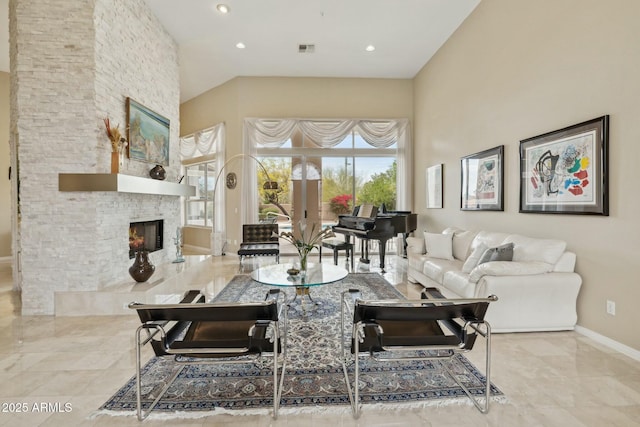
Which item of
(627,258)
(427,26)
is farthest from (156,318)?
(427,26)

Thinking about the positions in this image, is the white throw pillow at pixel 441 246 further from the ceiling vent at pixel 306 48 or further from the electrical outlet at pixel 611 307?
the ceiling vent at pixel 306 48

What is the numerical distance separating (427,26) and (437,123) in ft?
5.65

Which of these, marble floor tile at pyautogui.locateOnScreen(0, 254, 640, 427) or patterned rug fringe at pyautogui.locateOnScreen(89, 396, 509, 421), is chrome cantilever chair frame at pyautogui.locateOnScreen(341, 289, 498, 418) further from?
marble floor tile at pyautogui.locateOnScreen(0, 254, 640, 427)

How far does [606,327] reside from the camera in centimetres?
279

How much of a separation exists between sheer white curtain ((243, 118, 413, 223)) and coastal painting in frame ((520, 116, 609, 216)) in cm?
364

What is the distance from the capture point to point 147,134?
15.6 feet

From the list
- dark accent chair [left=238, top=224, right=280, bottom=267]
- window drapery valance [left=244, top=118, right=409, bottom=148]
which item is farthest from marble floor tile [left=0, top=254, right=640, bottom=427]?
window drapery valance [left=244, top=118, right=409, bottom=148]

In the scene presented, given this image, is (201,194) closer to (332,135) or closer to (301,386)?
(332,135)

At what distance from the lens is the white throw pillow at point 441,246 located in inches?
179

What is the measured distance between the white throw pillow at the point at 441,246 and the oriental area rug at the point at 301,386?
222 cm

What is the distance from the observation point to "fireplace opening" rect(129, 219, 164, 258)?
14.8 ft

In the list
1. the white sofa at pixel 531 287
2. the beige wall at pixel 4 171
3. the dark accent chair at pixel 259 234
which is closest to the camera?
the white sofa at pixel 531 287

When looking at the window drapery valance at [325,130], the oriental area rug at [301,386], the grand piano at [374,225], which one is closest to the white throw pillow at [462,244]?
the grand piano at [374,225]

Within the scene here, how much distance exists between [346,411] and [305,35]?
5.79 meters
